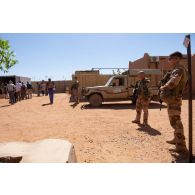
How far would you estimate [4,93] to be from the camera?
25.0m

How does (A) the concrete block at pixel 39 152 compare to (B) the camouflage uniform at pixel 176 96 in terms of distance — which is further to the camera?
(B) the camouflage uniform at pixel 176 96

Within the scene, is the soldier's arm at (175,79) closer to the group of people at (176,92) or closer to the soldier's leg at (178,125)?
the group of people at (176,92)

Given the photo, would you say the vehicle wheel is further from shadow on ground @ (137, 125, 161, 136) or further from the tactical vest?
shadow on ground @ (137, 125, 161, 136)

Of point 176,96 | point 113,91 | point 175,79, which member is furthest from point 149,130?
point 113,91

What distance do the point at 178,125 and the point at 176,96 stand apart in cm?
54

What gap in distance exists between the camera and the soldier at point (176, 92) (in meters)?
4.36

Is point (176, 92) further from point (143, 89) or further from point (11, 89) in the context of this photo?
point (11, 89)

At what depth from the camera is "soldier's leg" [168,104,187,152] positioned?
450cm

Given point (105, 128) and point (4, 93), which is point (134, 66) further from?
point (105, 128)

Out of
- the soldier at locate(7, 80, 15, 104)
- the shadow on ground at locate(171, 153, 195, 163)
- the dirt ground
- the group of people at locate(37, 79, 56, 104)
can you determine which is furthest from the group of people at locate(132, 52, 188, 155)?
the soldier at locate(7, 80, 15, 104)

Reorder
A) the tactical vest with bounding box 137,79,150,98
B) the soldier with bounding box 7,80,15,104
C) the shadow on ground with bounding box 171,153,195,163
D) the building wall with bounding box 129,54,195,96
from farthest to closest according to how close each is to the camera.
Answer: the building wall with bounding box 129,54,195,96 < the soldier with bounding box 7,80,15,104 < the tactical vest with bounding box 137,79,150,98 < the shadow on ground with bounding box 171,153,195,163

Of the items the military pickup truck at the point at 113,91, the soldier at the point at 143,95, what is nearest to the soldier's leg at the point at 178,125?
the soldier at the point at 143,95

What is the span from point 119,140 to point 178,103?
175 cm

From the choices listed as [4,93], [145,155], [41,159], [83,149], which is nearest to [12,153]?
[41,159]
